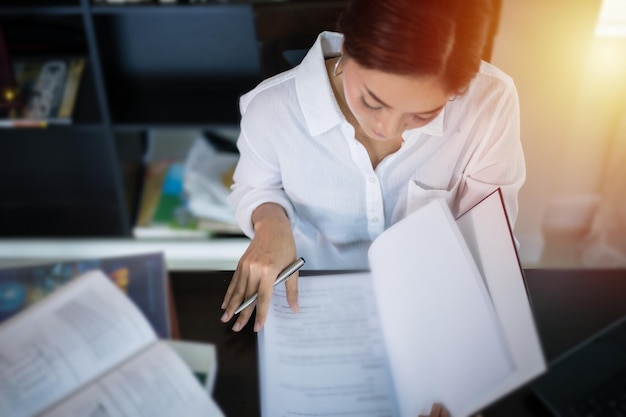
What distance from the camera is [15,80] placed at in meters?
1.28

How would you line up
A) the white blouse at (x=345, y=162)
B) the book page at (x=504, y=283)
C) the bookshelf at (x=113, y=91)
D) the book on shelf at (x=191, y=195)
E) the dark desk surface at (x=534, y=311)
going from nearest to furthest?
the book page at (x=504, y=283) → the dark desk surface at (x=534, y=311) → the white blouse at (x=345, y=162) → the book on shelf at (x=191, y=195) → the bookshelf at (x=113, y=91)

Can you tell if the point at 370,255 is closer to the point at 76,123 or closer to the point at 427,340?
the point at 427,340

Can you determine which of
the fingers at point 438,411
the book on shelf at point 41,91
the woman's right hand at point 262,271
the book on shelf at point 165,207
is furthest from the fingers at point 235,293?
the book on shelf at point 41,91

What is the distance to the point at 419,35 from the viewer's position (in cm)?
43

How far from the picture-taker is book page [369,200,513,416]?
1.42 feet

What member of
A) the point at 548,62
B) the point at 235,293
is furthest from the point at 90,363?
the point at 548,62

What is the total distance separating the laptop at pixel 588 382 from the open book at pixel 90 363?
28cm

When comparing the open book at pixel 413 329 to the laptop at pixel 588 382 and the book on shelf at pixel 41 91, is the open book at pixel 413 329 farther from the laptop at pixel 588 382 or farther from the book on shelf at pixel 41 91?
the book on shelf at pixel 41 91

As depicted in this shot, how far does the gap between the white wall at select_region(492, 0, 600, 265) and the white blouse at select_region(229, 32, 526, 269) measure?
0.86 ft

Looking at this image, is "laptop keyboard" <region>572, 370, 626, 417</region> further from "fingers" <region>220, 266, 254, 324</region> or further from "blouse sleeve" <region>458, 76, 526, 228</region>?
"fingers" <region>220, 266, 254, 324</region>

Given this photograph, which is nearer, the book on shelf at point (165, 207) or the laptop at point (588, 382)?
the laptop at point (588, 382)

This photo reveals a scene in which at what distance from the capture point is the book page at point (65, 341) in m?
0.45

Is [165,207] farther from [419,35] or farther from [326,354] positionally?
[419,35]

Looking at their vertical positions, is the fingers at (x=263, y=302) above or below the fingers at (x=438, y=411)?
below
